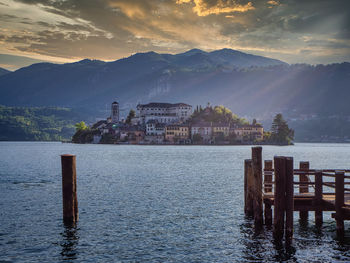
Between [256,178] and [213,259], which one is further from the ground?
[256,178]

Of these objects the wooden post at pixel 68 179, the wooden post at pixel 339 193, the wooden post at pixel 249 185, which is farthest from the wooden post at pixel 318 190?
the wooden post at pixel 68 179

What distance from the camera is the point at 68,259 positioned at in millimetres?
17328

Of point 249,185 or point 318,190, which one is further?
point 249,185

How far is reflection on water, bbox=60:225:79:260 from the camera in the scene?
17859 mm

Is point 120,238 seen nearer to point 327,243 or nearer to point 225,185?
point 327,243

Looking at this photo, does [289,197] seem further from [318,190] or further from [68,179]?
[68,179]

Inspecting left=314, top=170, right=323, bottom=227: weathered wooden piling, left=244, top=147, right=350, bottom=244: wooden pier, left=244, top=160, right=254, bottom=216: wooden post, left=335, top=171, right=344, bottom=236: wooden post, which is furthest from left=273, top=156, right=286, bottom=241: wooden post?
left=244, top=160, right=254, bottom=216: wooden post

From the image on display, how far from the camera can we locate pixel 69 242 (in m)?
19.8

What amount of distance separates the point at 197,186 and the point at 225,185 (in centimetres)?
357

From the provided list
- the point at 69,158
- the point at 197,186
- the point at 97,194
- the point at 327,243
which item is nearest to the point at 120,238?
the point at 69,158

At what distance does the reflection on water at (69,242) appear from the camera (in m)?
17.9

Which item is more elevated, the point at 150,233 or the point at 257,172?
the point at 257,172

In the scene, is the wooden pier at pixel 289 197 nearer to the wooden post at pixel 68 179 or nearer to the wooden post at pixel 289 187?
the wooden post at pixel 289 187

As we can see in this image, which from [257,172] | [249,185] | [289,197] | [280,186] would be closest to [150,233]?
[249,185]
